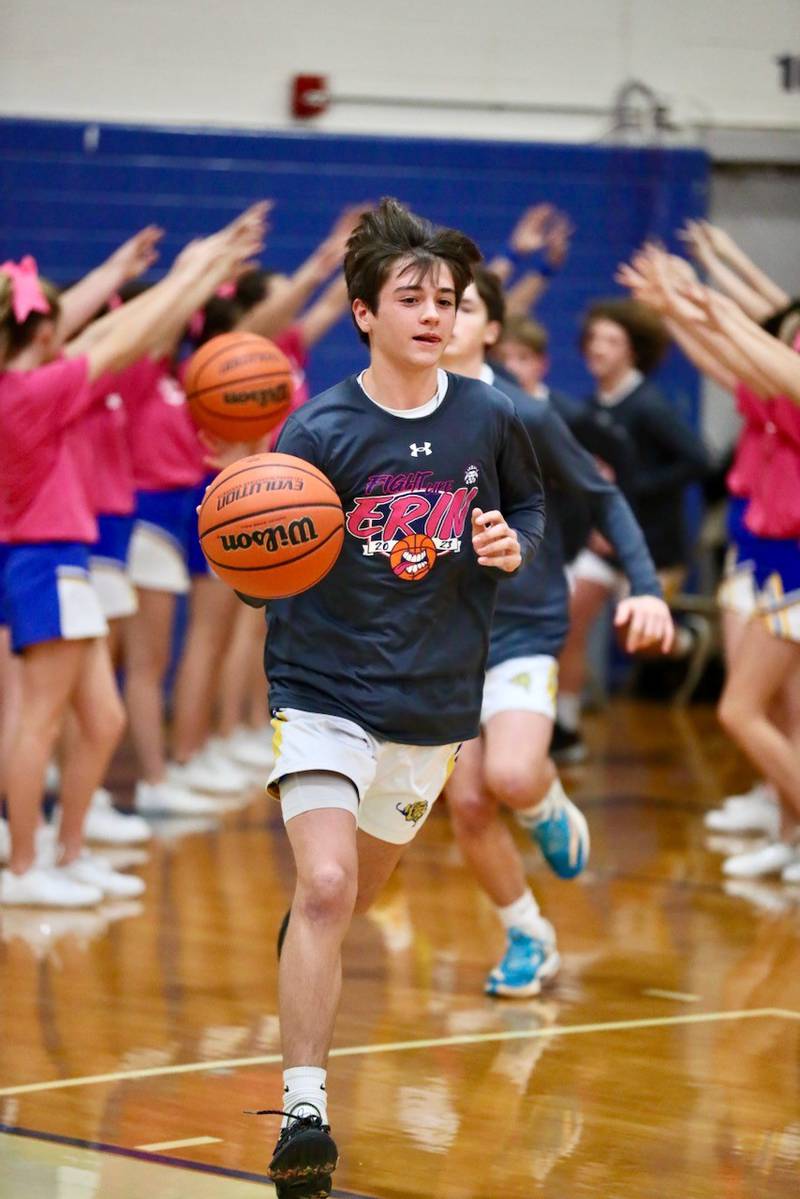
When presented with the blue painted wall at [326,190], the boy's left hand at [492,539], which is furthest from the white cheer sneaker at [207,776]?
the boy's left hand at [492,539]

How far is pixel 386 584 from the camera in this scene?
153 inches

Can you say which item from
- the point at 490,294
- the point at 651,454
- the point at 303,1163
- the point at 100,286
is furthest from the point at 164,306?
the point at 651,454

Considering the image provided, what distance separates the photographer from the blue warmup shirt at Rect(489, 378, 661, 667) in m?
4.84

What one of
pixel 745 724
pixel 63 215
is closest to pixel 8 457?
pixel 745 724

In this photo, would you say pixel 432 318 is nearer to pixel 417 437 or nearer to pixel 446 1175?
pixel 417 437

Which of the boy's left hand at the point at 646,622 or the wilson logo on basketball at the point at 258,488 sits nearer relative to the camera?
the wilson logo on basketball at the point at 258,488

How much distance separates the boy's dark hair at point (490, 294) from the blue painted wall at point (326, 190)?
18.9 feet

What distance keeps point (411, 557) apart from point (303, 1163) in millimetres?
1224

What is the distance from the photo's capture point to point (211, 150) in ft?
36.1

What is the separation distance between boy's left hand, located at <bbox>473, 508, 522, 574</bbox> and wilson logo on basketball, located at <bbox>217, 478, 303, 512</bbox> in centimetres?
37

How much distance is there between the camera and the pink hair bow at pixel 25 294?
19.0ft

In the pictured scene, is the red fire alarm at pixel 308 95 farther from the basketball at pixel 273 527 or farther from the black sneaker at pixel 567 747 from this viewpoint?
the basketball at pixel 273 527

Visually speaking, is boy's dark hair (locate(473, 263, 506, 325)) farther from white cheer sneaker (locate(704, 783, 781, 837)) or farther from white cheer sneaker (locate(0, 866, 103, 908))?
white cheer sneaker (locate(704, 783, 781, 837))

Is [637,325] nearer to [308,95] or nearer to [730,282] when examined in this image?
[730,282]
